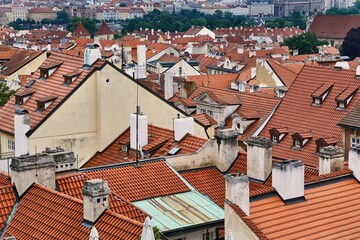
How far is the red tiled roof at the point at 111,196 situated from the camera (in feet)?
79.4

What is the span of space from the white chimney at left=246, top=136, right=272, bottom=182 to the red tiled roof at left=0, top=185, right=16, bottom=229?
27.7 ft

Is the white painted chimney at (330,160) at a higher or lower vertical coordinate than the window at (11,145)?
higher

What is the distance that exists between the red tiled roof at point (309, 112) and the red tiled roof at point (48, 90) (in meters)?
11.2

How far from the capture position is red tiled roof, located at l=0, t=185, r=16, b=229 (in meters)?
25.3

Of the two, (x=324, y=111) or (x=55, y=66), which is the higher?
(x=55, y=66)

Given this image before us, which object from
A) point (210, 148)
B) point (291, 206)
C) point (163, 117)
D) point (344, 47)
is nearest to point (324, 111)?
point (163, 117)

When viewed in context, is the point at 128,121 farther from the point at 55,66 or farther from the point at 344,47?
the point at 344,47

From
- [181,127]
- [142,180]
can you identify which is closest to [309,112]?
[181,127]

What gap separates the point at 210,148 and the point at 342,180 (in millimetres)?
6709

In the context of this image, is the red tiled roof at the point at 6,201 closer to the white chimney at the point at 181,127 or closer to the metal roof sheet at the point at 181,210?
the metal roof sheet at the point at 181,210

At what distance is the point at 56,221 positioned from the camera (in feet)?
79.3

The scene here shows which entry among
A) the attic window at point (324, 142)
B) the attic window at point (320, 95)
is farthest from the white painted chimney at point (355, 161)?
the attic window at point (320, 95)

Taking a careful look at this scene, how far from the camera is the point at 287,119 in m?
44.6

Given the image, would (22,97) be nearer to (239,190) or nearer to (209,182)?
(209,182)
